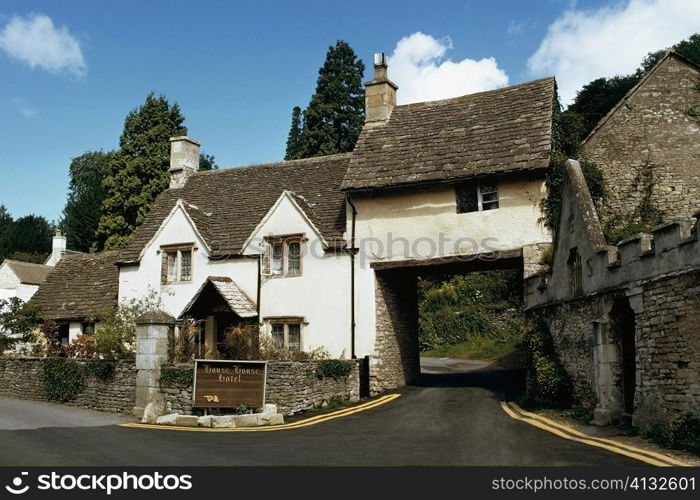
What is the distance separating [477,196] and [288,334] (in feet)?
27.4

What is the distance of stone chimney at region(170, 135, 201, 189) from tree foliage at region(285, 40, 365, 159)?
57.6ft

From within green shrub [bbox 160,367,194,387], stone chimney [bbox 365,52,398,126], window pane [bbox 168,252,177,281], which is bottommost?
green shrub [bbox 160,367,194,387]

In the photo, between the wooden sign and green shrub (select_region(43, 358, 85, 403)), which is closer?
the wooden sign

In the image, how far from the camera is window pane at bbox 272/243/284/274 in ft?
82.6

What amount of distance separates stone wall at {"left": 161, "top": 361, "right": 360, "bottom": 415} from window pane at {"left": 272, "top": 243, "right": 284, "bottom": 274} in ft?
19.9

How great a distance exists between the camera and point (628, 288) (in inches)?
541

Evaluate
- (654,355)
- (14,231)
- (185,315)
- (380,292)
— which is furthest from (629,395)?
(14,231)

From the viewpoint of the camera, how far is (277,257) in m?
25.3

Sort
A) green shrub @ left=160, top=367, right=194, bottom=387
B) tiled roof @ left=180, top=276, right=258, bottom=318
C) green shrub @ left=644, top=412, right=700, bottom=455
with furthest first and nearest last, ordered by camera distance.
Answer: tiled roof @ left=180, top=276, right=258, bottom=318
green shrub @ left=160, top=367, right=194, bottom=387
green shrub @ left=644, top=412, right=700, bottom=455

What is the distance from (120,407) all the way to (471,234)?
12140mm

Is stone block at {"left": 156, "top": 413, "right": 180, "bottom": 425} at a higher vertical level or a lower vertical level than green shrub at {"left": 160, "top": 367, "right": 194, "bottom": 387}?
lower

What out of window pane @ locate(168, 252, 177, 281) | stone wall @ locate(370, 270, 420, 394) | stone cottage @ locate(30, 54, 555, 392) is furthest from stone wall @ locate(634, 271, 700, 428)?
window pane @ locate(168, 252, 177, 281)

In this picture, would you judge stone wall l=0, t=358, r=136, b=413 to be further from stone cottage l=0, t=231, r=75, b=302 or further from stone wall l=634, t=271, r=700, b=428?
stone cottage l=0, t=231, r=75, b=302

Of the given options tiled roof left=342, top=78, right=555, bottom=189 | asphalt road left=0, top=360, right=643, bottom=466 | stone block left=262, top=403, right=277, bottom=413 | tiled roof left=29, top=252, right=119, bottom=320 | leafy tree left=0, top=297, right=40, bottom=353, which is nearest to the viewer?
asphalt road left=0, top=360, right=643, bottom=466
